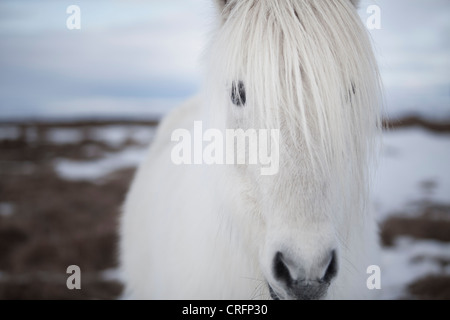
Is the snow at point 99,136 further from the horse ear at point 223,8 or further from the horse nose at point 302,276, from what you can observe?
the horse nose at point 302,276

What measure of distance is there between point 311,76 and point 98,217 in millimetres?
6444

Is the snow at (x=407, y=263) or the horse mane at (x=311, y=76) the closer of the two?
the horse mane at (x=311, y=76)

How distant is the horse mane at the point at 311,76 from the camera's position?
3.70 ft

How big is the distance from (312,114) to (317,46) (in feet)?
0.83

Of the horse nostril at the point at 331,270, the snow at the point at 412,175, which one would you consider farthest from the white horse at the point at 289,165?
the snow at the point at 412,175

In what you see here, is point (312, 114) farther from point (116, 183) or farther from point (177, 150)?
point (116, 183)

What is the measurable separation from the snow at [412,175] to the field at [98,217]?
1.0 inches

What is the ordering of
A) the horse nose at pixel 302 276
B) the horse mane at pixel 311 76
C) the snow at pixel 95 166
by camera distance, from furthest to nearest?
1. the snow at pixel 95 166
2. the horse mane at pixel 311 76
3. the horse nose at pixel 302 276

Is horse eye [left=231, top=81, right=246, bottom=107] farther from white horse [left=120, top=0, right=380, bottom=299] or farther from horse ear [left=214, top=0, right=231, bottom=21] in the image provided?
horse ear [left=214, top=0, right=231, bottom=21]

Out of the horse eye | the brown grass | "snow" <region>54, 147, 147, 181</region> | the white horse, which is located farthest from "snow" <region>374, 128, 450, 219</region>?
"snow" <region>54, 147, 147, 181</region>

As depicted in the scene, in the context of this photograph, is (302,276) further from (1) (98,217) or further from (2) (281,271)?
(1) (98,217)

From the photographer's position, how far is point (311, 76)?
3.70 feet
